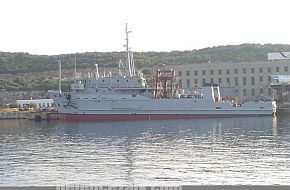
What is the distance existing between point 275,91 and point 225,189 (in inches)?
3116

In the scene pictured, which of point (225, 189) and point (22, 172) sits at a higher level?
point (225, 189)

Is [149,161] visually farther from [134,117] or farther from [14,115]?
[14,115]

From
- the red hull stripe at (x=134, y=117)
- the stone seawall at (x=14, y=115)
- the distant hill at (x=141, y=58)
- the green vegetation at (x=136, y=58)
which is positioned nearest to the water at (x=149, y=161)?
the red hull stripe at (x=134, y=117)

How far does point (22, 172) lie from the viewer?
941 inches

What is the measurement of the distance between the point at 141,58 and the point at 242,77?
76.7m

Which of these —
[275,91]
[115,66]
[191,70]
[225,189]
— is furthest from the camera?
[115,66]

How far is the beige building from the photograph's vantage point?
91562 mm

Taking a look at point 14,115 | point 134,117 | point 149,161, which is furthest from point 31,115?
point 149,161

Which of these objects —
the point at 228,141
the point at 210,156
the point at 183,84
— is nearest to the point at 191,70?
the point at 183,84

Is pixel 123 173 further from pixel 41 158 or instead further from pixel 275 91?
pixel 275 91

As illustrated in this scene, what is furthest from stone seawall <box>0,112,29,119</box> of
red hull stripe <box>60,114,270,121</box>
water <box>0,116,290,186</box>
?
water <box>0,116,290,186</box>

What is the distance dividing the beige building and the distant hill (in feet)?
173

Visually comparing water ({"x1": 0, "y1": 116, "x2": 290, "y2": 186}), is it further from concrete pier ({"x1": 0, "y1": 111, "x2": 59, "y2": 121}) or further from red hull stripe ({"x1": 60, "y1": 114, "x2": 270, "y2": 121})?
concrete pier ({"x1": 0, "y1": 111, "x2": 59, "y2": 121})

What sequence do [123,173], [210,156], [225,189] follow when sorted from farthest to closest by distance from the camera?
[210,156] < [123,173] < [225,189]
